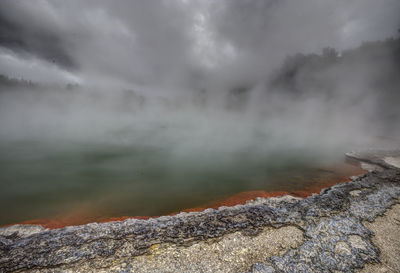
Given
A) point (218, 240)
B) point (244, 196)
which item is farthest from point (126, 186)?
point (218, 240)

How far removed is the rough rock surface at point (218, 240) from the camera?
2.25 meters

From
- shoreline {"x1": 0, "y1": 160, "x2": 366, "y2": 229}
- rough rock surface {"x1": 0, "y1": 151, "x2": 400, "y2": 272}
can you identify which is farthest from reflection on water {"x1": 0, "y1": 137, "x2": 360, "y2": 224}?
rough rock surface {"x1": 0, "y1": 151, "x2": 400, "y2": 272}

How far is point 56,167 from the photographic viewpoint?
10.4 meters

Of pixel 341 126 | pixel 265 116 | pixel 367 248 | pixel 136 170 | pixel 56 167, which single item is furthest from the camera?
pixel 265 116

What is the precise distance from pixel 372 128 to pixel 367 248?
28.5 metres

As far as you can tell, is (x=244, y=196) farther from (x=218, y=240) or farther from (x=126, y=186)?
(x=126, y=186)

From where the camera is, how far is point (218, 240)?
106 inches

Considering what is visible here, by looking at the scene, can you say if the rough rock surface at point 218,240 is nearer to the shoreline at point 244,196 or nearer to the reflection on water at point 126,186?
the shoreline at point 244,196

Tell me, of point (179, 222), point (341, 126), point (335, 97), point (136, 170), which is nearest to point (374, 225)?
point (179, 222)

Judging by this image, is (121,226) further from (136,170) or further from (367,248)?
(136,170)

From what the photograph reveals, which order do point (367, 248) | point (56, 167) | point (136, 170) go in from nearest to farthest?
1. point (367, 248)
2. point (136, 170)
3. point (56, 167)

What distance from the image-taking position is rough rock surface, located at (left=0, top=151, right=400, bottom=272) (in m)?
2.25

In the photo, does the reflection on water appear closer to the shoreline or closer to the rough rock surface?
the shoreline

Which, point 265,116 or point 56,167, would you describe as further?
point 265,116
